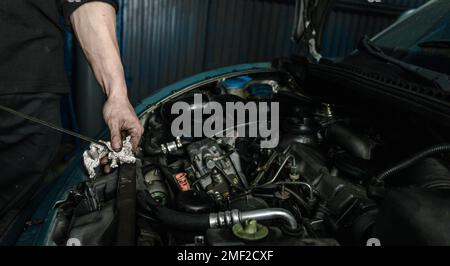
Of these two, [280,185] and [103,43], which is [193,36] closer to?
[103,43]

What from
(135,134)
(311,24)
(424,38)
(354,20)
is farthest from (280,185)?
(354,20)

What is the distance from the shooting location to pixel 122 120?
142cm

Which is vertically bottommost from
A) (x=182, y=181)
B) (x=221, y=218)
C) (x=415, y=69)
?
(x=182, y=181)

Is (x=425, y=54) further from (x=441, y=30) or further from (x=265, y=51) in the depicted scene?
(x=265, y=51)

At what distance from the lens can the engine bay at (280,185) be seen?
0.88 metres

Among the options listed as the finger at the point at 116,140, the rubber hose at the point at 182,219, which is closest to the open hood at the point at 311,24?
the finger at the point at 116,140

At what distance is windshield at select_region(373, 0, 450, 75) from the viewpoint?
55.3 inches

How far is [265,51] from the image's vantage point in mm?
4707

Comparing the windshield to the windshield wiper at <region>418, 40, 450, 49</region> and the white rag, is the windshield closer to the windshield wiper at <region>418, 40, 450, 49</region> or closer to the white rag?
the windshield wiper at <region>418, 40, 450, 49</region>

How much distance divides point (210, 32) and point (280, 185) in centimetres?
358

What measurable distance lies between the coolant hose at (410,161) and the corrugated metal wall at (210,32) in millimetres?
3684

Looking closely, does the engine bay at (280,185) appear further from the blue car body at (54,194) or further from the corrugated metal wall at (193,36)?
the corrugated metal wall at (193,36)

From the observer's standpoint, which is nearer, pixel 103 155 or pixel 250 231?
pixel 250 231
